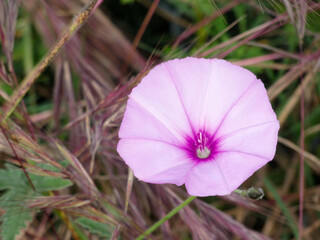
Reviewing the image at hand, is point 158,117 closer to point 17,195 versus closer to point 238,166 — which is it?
point 238,166

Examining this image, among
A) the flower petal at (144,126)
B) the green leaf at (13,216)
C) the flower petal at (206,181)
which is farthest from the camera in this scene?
the green leaf at (13,216)

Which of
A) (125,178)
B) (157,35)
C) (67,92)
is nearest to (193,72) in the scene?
(125,178)

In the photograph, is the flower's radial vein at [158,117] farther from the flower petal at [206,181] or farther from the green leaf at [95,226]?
the green leaf at [95,226]

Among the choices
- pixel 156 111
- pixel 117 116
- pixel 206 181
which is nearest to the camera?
pixel 206 181

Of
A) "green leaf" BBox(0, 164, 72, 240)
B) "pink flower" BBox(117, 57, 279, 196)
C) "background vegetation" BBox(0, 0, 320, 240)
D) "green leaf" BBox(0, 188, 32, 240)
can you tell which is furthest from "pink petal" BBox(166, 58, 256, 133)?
"green leaf" BBox(0, 188, 32, 240)

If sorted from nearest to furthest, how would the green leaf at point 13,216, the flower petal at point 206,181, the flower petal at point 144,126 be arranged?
the flower petal at point 206,181, the flower petal at point 144,126, the green leaf at point 13,216

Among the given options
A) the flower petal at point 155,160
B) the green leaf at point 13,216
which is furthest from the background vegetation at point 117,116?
the flower petal at point 155,160

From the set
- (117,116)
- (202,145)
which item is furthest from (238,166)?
(117,116)
